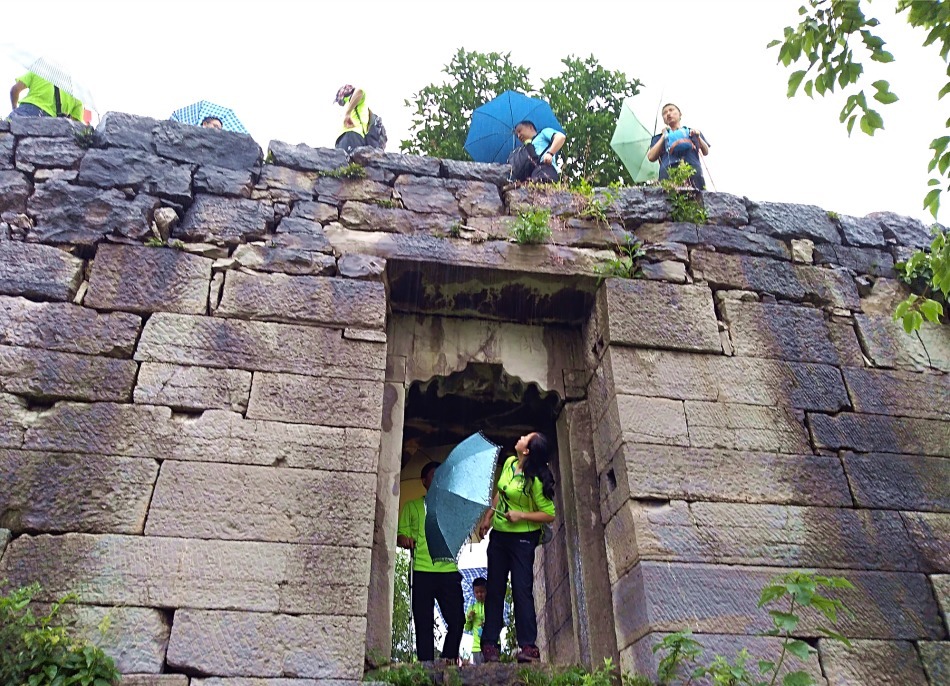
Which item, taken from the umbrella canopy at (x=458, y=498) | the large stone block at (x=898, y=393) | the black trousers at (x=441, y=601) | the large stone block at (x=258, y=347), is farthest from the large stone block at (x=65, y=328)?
the large stone block at (x=898, y=393)

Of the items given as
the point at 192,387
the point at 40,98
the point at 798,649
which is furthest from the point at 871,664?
the point at 40,98

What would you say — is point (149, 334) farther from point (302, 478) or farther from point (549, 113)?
point (549, 113)

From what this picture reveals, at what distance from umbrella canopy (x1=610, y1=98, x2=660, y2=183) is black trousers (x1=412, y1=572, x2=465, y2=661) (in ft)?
13.1

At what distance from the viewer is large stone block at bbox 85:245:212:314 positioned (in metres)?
4.44

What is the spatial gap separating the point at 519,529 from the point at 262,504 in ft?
5.69

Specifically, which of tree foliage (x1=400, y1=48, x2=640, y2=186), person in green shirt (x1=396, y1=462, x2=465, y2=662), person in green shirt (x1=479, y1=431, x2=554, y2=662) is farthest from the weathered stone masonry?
tree foliage (x1=400, y1=48, x2=640, y2=186)

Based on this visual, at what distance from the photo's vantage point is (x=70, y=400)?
161 inches

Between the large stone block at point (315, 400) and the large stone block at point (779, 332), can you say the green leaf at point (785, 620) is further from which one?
the large stone block at point (315, 400)

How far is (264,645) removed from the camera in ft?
11.8

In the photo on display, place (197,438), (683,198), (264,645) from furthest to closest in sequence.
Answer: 1. (683,198)
2. (197,438)
3. (264,645)

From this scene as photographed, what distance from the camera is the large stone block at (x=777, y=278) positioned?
5273 millimetres

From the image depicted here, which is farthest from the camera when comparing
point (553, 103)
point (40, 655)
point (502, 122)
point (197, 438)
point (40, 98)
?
point (553, 103)

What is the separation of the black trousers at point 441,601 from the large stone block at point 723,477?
4.09 feet

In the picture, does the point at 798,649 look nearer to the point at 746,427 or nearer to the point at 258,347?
the point at 746,427
